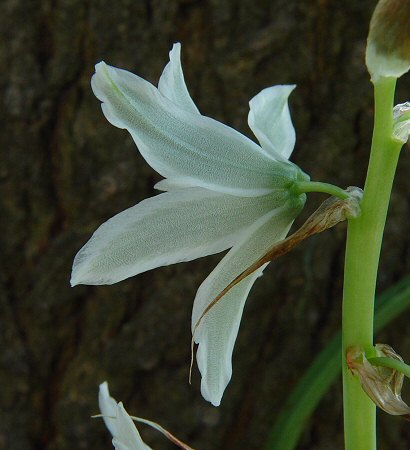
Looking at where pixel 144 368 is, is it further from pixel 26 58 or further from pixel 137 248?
pixel 137 248

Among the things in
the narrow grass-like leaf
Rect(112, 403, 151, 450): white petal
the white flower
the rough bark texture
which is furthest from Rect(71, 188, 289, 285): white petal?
the rough bark texture

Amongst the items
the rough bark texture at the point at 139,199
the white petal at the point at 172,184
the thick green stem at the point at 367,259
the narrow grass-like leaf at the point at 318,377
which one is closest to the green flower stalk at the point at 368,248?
the thick green stem at the point at 367,259

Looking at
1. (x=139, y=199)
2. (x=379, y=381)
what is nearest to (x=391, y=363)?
(x=379, y=381)

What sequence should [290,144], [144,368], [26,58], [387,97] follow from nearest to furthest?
[387,97] < [290,144] < [26,58] < [144,368]

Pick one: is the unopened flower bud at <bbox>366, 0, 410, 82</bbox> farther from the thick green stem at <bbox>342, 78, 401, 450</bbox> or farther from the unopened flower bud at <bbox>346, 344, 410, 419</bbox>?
the unopened flower bud at <bbox>346, 344, 410, 419</bbox>

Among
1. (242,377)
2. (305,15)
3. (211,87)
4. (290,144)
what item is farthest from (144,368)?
(290,144)

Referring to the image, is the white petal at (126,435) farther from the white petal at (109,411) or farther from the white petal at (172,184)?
the white petal at (172,184)
